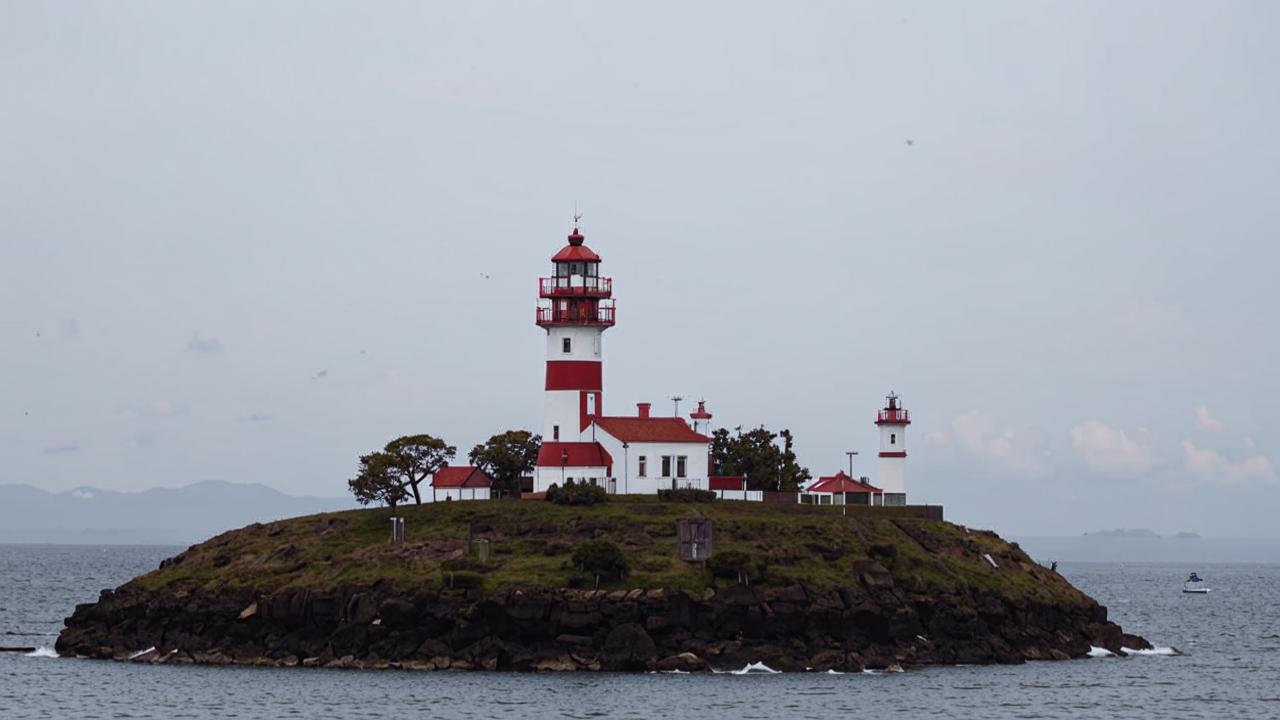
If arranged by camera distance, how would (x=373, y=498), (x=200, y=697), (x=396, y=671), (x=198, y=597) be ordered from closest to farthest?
(x=200, y=697) → (x=396, y=671) → (x=198, y=597) → (x=373, y=498)

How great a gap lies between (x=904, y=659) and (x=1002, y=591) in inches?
382

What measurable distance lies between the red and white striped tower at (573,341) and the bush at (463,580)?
66.1 ft

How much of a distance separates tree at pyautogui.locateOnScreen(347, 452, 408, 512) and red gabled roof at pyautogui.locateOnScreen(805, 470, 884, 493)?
2516cm

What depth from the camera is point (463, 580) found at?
279 ft

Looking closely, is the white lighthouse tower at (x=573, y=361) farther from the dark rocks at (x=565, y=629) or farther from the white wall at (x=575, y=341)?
the dark rocks at (x=565, y=629)

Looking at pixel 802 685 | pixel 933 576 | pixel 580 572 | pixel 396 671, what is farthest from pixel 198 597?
pixel 933 576

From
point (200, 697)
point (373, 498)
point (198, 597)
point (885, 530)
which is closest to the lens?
point (200, 697)

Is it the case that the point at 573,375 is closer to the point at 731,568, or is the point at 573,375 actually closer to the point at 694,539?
the point at 694,539

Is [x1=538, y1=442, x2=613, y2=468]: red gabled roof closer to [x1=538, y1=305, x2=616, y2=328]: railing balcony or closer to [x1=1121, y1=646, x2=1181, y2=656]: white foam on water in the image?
[x1=538, y1=305, x2=616, y2=328]: railing balcony

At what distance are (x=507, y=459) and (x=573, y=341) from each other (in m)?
8.30

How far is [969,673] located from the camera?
280ft

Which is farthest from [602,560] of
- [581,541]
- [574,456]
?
[574,456]

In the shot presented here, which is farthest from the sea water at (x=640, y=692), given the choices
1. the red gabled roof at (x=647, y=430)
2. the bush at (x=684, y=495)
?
the red gabled roof at (x=647, y=430)

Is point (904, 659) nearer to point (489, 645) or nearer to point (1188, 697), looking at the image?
point (1188, 697)
